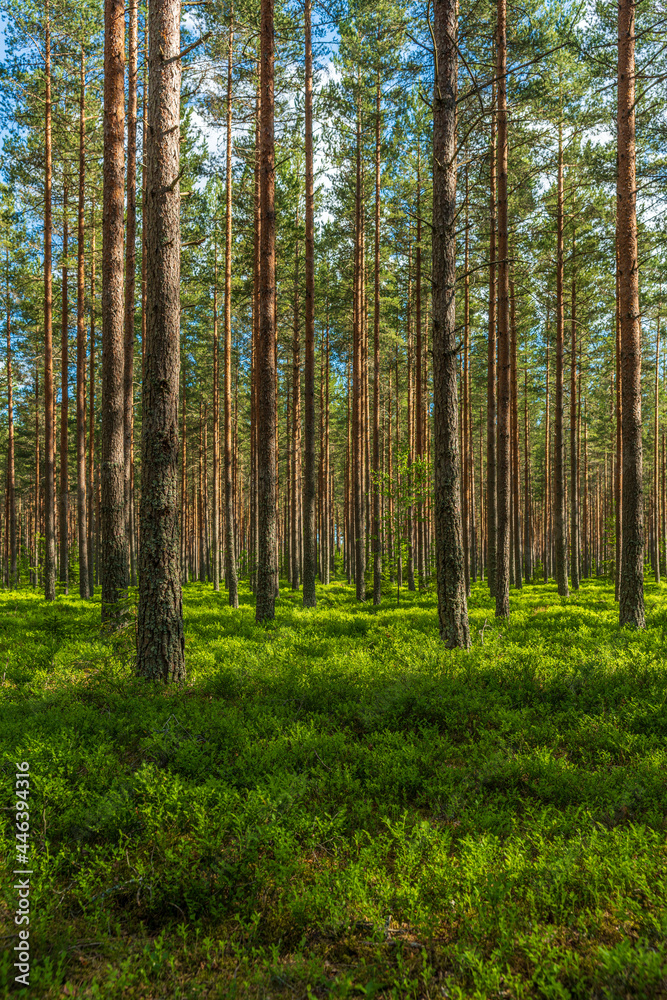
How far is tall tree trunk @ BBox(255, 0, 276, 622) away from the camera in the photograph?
31.4 feet

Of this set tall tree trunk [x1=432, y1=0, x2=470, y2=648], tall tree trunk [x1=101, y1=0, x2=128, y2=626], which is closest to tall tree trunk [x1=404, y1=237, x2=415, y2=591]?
tall tree trunk [x1=432, y1=0, x2=470, y2=648]

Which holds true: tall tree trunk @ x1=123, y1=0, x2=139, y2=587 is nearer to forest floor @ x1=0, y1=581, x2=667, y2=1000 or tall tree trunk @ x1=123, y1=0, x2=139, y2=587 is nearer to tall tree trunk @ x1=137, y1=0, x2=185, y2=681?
tall tree trunk @ x1=137, y1=0, x2=185, y2=681

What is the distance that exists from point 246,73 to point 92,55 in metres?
4.40

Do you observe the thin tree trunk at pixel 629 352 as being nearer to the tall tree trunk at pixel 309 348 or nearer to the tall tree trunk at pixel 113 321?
the tall tree trunk at pixel 309 348

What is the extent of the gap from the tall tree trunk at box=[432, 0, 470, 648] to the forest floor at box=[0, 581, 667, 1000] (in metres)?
1.23

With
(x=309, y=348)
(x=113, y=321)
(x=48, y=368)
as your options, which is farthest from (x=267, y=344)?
(x=48, y=368)

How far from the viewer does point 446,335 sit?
23.3ft

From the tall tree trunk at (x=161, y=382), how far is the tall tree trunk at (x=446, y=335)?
144 inches

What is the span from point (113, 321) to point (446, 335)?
232 inches

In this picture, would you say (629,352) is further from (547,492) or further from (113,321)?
(547,492)

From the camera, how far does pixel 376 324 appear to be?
1520 cm

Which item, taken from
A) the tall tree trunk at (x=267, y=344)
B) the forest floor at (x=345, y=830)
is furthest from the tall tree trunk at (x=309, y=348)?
→ the forest floor at (x=345, y=830)
